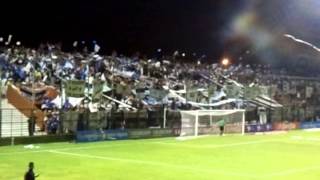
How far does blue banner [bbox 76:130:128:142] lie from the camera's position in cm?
4100

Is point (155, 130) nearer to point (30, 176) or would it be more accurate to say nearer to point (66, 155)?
point (66, 155)

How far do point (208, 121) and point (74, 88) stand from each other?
14358 millimetres

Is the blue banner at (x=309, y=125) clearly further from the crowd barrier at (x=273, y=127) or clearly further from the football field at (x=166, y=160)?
the football field at (x=166, y=160)

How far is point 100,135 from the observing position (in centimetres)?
4225

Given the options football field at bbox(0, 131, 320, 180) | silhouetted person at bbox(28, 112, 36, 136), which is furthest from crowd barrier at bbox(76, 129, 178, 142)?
silhouetted person at bbox(28, 112, 36, 136)

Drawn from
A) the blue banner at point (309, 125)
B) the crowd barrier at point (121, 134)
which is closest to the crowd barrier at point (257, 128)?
the blue banner at point (309, 125)

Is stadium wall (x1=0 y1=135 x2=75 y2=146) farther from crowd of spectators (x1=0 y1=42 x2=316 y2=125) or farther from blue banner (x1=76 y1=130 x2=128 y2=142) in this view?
crowd of spectators (x1=0 y1=42 x2=316 y2=125)

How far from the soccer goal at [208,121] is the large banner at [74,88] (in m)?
10.8

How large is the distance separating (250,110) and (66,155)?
1200 inches

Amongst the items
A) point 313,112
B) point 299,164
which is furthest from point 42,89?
point 313,112

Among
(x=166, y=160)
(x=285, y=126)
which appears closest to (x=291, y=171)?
(x=166, y=160)

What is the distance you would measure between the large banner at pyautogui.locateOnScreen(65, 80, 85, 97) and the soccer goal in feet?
35.5

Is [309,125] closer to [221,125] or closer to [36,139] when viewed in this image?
[221,125]

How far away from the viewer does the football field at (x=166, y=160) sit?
83.6 ft
